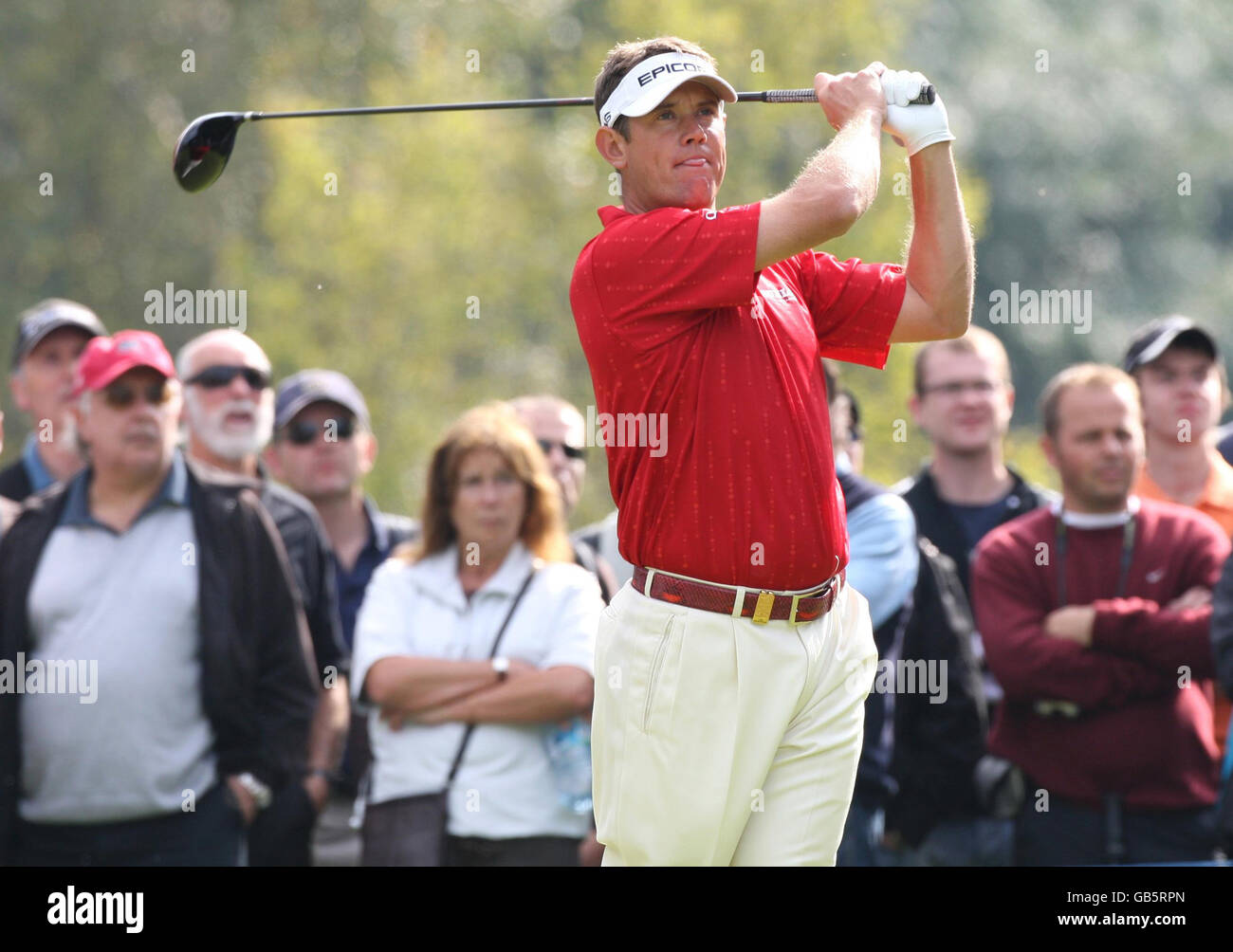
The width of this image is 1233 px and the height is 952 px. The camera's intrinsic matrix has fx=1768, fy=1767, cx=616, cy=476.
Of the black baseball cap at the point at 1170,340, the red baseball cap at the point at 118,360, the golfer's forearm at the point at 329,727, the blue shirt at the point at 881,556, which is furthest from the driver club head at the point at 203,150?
the black baseball cap at the point at 1170,340

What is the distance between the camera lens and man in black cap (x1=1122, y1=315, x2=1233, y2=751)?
7008mm

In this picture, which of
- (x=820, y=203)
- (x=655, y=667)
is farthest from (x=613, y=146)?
(x=655, y=667)

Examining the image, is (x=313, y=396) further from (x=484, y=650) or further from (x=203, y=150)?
(x=203, y=150)

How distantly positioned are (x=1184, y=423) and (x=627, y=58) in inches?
Result: 140

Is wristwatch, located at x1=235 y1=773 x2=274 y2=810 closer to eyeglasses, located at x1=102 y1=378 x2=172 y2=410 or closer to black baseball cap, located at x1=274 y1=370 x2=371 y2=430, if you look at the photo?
eyeglasses, located at x1=102 y1=378 x2=172 y2=410

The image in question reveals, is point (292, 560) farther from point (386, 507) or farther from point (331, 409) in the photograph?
point (386, 507)

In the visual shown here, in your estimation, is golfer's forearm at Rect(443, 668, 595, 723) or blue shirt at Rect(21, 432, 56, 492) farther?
blue shirt at Rect(21, 432, 56, 492)

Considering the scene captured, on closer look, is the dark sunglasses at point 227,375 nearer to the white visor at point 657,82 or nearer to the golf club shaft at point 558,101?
the golf club shaft at point 558,101

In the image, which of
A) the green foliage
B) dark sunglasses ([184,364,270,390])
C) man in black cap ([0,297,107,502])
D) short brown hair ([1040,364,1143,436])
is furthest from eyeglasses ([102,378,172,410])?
the green foliage

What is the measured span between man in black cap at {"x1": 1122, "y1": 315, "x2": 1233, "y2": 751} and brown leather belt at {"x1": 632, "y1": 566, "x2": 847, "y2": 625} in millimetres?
3181

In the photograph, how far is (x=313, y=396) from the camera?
25.2 feet
